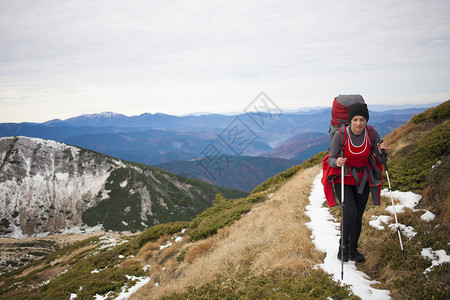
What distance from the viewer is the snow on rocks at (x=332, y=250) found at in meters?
3.68

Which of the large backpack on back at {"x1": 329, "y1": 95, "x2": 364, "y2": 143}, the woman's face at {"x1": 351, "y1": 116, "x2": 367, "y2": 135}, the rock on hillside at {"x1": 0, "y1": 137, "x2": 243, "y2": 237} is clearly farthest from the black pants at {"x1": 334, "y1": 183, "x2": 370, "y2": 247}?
the rock on hillside at {"x1": 0, "y1": 137, "x2": 243, "y2": 237}

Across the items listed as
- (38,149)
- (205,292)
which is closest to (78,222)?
(38,149)

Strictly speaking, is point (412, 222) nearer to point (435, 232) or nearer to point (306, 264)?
point (435, 232)

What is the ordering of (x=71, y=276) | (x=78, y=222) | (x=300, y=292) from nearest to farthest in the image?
(x=300, y=292), (x=71, y=276), (x=78, y=222)

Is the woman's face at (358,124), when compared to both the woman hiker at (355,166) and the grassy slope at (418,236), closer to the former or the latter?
the woman hiker at (355,166)

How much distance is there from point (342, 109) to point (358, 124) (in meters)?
0.65

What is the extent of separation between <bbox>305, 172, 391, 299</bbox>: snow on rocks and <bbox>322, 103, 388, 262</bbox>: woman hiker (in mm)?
294

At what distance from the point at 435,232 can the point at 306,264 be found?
98.3 inches

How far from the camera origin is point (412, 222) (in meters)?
4.95

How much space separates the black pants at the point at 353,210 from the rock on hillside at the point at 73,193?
114m

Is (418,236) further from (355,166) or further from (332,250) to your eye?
(355,166)

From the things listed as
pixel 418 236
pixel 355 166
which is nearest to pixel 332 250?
pixel 418 236

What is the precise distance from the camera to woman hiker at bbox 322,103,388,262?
4.23 meters

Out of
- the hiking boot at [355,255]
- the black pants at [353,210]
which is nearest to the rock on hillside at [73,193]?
the hiking boot at [355,255]
